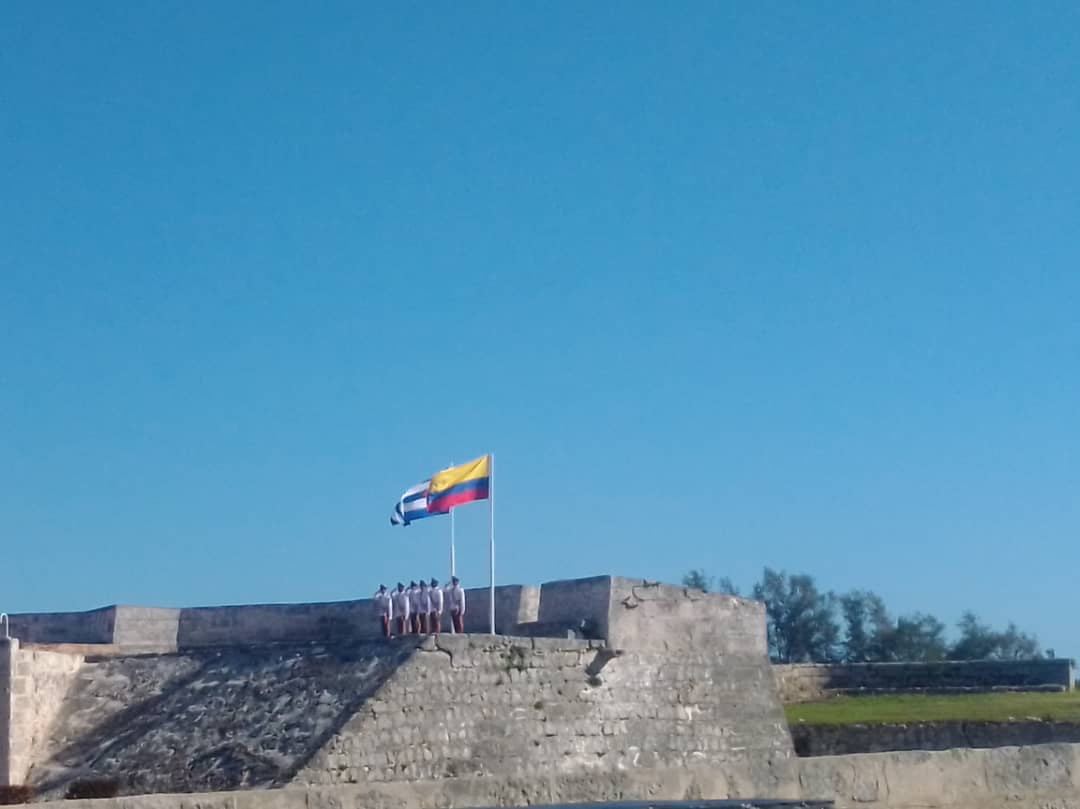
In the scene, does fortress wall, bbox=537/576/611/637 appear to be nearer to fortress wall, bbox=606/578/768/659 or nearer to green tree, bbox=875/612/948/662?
fortress wall, bbox=606/578/768/659

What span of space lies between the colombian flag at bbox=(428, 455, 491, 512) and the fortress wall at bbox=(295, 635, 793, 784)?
2.55 meters

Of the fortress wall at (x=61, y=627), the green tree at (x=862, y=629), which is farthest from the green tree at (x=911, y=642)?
the fortress wall at (x=61, y=627)

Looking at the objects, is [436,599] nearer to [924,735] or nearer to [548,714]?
[548,714]

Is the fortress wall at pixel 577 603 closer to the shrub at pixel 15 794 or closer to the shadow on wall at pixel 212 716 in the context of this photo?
the shadow on wall at pixel 212 716

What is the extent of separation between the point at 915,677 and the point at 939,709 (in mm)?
3149

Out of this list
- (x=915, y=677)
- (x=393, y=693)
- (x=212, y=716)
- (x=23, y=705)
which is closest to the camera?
(x=393, y=693)

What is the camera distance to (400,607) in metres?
17.4

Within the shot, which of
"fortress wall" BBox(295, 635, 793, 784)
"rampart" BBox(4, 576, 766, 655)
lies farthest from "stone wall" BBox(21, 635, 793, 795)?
"rampart" BBox(4, 576, 766, 655)

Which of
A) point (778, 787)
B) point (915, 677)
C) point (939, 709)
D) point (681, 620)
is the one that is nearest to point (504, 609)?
point (681, 620)

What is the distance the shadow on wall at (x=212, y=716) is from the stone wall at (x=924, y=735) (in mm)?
6208

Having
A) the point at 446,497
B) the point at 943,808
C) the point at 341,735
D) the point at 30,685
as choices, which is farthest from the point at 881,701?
the point at 943,808

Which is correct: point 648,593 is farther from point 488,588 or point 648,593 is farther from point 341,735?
point 341,735

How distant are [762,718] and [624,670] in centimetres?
231

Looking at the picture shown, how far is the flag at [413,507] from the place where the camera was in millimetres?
18547
